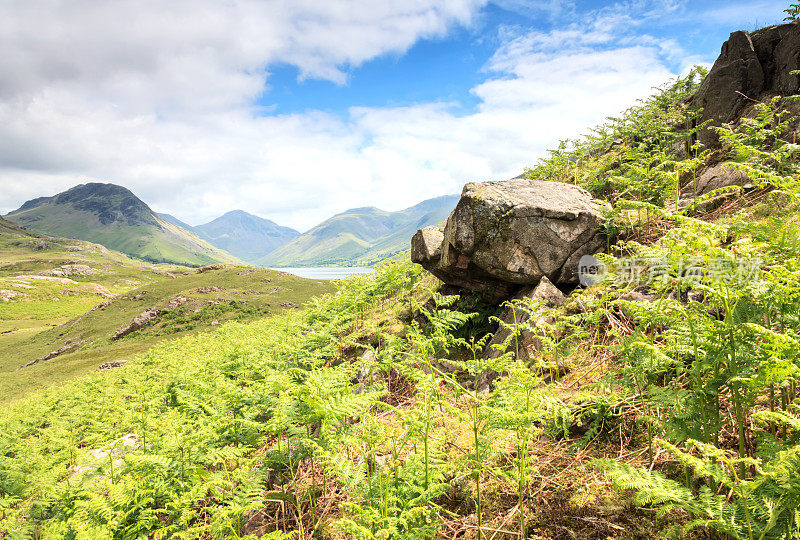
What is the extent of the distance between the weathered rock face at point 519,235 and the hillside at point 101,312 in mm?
36273

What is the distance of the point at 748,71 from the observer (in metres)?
11.0

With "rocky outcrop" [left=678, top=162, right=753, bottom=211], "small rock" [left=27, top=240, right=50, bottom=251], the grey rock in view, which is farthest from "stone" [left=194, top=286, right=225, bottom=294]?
"small rock" [left=27, top=240, right=50, bottom=251]

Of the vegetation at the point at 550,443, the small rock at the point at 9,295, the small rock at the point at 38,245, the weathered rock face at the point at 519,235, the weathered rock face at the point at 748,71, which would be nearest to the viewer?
the vegetation at the point at 550,443

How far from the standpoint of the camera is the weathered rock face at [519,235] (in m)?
7.70

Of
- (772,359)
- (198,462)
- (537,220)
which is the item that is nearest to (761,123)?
(537,220)

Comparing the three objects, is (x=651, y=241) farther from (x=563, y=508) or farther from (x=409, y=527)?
(x=409, y=527)

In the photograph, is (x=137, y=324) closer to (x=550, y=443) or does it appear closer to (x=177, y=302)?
(x=177, y=302)

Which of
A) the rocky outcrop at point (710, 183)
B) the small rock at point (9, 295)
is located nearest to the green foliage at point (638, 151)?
the rocky outcrop at point (710, 183)

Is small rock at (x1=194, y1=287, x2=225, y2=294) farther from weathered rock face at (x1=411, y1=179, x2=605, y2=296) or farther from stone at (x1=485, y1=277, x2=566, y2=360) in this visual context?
stone at (x1=485, y1=277, x2=566, y2=360)

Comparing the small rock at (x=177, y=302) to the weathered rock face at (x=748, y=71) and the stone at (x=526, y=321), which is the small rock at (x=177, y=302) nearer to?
the stone at (x=526, y=321)

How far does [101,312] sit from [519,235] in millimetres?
81372

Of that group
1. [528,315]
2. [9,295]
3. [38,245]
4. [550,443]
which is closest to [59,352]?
[528,315]

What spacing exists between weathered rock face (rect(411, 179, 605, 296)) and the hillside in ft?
119

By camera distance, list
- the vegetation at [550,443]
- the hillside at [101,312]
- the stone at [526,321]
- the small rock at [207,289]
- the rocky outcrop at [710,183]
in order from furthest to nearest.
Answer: the small rock at [207,289]
the hillside at [101,312]
the rocky outcrop at [710,183]
the stone at [526,321]
the vegetation at [550,443]
